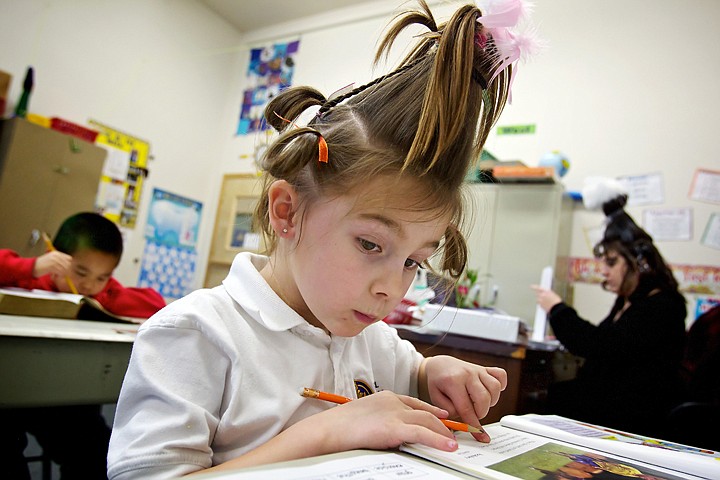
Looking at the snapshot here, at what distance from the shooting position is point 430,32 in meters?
0.63

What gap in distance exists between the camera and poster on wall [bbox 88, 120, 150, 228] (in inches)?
129

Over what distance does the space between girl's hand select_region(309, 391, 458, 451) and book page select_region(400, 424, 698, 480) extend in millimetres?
13

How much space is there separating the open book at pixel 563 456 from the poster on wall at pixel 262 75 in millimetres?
3683

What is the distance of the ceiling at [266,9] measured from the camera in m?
3.72

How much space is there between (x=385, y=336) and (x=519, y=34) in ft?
1.58

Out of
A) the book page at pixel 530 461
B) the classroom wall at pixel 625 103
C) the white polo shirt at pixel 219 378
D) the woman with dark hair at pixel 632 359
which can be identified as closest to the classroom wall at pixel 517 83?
the classroom wall at pixel 625 103

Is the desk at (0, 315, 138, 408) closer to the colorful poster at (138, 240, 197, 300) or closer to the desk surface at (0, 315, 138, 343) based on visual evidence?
the desk surface at (0, 315, 138, 343)

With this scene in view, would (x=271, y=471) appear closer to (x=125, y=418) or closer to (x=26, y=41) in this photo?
(x=125, y=418)

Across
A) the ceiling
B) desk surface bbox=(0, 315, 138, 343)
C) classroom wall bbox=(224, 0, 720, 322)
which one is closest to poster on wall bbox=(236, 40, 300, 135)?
the ceiling

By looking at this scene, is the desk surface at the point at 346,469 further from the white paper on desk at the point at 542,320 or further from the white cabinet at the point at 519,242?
the white cabinet at the point at 519,242

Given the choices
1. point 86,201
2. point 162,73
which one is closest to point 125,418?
point 86,201

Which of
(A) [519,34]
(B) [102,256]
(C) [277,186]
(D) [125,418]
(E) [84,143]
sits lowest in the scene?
(D) [125,418]

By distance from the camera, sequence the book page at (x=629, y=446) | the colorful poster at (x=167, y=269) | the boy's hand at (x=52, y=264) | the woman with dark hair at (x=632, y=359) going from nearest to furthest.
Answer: the book page at (x=629, y=446), the boy's hand at (x=52, y=264), the woman with dark hair at (x=632, y=359), the colorful poster at (x=167, y=269)

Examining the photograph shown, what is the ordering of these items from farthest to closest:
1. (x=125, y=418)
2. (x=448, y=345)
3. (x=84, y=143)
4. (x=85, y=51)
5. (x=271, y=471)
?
(x=85, y=51) → (x=84, y=143) → (x=448, y=345) → (x=125, y=418) → (x=271, y=471)
